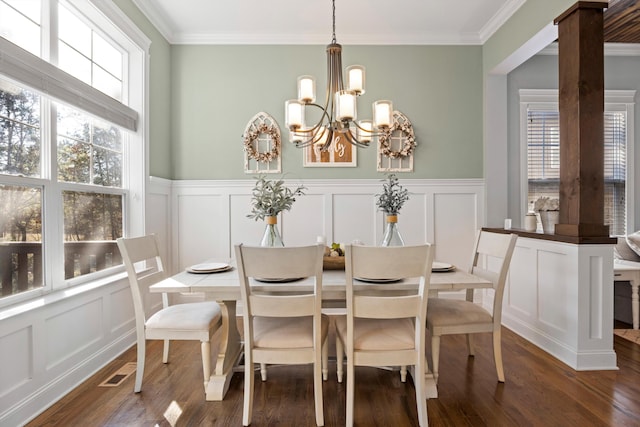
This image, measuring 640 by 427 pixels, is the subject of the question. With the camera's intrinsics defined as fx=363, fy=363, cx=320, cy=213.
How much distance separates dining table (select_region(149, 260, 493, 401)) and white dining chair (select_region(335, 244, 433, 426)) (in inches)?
5.0

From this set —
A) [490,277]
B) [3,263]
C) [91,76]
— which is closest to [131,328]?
[3,263]

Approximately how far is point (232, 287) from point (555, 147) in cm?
398

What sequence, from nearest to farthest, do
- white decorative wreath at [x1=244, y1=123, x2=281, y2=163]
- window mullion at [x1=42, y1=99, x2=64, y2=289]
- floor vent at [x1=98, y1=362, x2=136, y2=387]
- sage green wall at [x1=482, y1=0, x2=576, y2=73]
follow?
1. window mullion at [x1=42, y1=99, x2=64, y2=289]
2. floor vent at [x1=98, y1=362, x2=136, y2=387]
3. sage green wall at [x1=482, y1=0, x2=576, y2=73]
4. white decorative wreath at [x1=244, y1=123, x2=281, y2=163]

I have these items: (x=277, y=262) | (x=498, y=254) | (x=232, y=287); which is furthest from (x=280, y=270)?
(x=498, y=254)

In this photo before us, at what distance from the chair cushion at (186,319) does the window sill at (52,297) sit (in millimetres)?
569

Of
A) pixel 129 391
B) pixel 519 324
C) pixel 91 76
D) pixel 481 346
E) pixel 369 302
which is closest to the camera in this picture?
pixel 369 302

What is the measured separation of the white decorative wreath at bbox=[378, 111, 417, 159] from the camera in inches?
156

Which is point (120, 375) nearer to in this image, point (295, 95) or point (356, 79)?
point (356, 79)

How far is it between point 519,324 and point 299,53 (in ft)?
11.4

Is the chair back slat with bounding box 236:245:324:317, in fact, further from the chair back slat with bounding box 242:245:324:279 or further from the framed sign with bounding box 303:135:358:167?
the framed sign with bounding box 303:135:358:167

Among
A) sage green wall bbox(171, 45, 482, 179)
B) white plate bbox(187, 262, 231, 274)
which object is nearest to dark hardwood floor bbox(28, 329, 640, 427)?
white plate bbox(187, 262, 231, 274)

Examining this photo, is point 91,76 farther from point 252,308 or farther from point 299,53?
point 252,308

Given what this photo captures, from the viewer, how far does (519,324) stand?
3.24 metres

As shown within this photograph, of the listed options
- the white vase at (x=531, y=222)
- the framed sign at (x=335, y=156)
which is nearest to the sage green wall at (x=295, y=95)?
the framed sign at (x=335, y=156)
